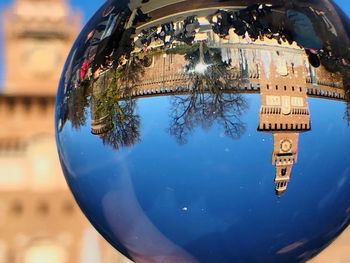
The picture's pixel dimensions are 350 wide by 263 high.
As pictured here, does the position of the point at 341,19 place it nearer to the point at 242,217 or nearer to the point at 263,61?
the point at 263,61

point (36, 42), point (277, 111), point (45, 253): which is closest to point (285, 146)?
point (277, 111)

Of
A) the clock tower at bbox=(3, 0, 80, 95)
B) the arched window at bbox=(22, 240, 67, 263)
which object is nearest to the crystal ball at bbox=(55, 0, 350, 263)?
the arched window at bbox=(22, 240, 67, 263)

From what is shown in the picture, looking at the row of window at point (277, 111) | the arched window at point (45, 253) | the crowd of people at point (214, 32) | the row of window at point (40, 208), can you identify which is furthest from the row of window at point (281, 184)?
the row of window at point (40, 208)

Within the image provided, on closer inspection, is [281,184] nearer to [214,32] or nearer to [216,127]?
[216,127]

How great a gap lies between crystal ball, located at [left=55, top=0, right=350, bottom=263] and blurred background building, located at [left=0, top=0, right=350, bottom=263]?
42.5 ft

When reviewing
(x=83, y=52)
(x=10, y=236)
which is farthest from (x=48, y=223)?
(x=83, y=52)

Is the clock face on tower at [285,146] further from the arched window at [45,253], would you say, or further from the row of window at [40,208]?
the row of window at [40,208]

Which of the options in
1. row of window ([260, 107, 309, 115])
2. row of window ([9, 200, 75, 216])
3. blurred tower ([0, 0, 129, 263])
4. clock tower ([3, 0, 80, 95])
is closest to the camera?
row of window ([260, 107, 309, 115])

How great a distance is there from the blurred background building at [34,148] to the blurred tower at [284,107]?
13129mm

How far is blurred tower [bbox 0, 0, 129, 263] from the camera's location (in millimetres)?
17953

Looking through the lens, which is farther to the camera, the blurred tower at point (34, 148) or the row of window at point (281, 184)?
the blurred tower at point (34, 148)

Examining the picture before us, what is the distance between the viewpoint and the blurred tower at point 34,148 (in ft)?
58.9

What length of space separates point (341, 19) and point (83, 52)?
30.3 inches

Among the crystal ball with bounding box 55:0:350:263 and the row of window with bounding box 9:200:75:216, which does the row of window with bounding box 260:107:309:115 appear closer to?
the crystal ball with bounding box 55:0:350:263
